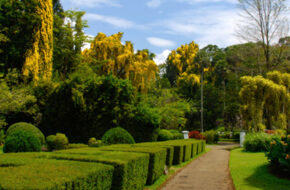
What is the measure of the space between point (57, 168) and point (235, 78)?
39.4 meters

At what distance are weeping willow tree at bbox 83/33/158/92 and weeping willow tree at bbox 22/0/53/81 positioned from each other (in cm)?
654

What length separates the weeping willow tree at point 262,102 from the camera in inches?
961

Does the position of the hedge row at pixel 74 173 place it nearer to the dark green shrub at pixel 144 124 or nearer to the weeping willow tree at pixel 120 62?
the dark green shrub at pixel 144 124

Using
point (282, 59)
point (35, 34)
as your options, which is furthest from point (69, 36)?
point (282, 59)

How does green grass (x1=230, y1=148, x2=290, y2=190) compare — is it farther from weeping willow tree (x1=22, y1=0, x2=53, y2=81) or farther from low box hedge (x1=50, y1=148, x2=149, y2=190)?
weeping willow tree (x1=22, y1=0, x2=53, y2=81)

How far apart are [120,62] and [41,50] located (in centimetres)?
847

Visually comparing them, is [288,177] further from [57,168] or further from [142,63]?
[142,63]

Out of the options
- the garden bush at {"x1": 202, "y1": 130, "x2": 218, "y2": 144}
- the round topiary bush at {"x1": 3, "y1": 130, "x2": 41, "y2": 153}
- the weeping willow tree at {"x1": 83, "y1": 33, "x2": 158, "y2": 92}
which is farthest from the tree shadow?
the garden bush at {"x1": 202, "y1": 130, "x2": 218, "y2": 144}

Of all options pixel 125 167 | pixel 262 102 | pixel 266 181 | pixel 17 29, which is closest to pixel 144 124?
pixel 266 181

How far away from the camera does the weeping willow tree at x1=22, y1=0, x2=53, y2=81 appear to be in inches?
920

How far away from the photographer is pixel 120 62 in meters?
29.8

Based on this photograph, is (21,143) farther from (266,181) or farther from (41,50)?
(41,50)

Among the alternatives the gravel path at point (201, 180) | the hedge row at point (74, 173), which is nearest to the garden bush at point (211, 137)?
the gravel path at point (201, 180)

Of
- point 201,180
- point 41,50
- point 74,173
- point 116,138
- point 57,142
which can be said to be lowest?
point 201,180
